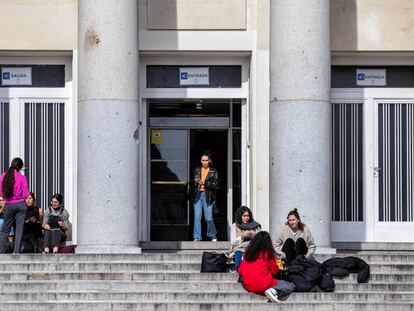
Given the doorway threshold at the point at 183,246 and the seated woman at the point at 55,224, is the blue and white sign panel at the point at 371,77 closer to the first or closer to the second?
the doorway threshold at the point at 183,246

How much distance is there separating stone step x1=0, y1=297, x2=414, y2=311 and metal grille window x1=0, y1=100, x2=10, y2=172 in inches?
230

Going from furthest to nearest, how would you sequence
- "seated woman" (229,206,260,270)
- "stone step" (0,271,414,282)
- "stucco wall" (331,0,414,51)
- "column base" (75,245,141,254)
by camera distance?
"stucco wall" (331,0,414,51), "column base" (75,245,141,254), "seated woman" (229,206,260,270), "stone step" (0,271,414,282)

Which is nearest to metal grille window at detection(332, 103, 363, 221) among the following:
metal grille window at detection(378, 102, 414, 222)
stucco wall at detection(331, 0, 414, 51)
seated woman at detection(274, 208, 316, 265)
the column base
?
metal grille window at detection(378, 102, 414, 222)

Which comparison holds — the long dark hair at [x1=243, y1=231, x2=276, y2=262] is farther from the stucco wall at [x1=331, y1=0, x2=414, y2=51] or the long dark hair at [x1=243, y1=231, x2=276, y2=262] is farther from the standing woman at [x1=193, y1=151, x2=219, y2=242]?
the stucco wall at [x1=331, y1=0, x2=414, y2=51]

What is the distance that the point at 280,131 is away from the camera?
21688 millimetres

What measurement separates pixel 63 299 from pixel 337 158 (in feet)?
24.5

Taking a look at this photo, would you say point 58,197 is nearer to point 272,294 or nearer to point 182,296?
point 182,296

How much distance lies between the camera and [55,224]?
22.6m

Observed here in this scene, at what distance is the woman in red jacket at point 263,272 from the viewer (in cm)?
1888

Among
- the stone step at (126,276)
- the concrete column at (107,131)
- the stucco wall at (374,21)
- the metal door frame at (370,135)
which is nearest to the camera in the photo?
the stone step at (126,276)

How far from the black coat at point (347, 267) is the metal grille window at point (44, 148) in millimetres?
6575

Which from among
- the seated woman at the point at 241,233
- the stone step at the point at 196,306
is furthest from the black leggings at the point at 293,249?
the stone step at the point at 196,306

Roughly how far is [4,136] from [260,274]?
753cm

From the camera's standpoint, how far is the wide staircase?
750 inches
